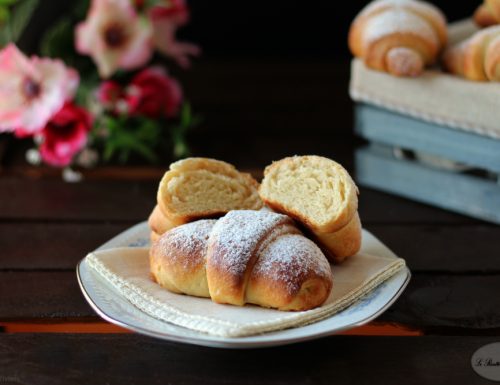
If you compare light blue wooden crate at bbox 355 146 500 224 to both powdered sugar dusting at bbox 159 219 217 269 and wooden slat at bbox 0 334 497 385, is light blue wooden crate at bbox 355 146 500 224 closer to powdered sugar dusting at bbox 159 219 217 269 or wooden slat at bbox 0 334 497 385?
A: wooden slat at bbox 0 334 497 385

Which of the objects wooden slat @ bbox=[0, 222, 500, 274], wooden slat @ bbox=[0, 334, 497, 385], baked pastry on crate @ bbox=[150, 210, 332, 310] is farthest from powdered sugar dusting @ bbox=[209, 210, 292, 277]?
wooden slat @ bbox=[0, 222, 500, 274]

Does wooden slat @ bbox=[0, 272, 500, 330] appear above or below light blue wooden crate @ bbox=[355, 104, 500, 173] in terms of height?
below

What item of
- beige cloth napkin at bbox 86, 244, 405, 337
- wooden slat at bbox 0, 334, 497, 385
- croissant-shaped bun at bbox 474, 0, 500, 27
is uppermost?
croissant-shaped bun at bbox 474, 0, 500, 27

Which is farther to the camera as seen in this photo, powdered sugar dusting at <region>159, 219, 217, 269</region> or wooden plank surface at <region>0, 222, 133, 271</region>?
wooden plank surface at <region>0, 222, 133, 271</region>

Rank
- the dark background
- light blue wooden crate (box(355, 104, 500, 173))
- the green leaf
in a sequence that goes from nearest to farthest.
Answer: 1. light blue wooden crate (box(355, 104, 500, 173))
2. the green leaf
3. the dark background

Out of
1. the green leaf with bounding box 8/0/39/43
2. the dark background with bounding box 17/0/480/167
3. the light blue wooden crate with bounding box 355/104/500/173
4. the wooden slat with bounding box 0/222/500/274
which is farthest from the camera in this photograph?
the dark background with bounding box 17/0/480/167

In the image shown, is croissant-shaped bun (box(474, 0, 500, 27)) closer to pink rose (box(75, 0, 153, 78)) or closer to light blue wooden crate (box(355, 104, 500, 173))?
light blue wooden crate (box(355, 104, 500, 173))
